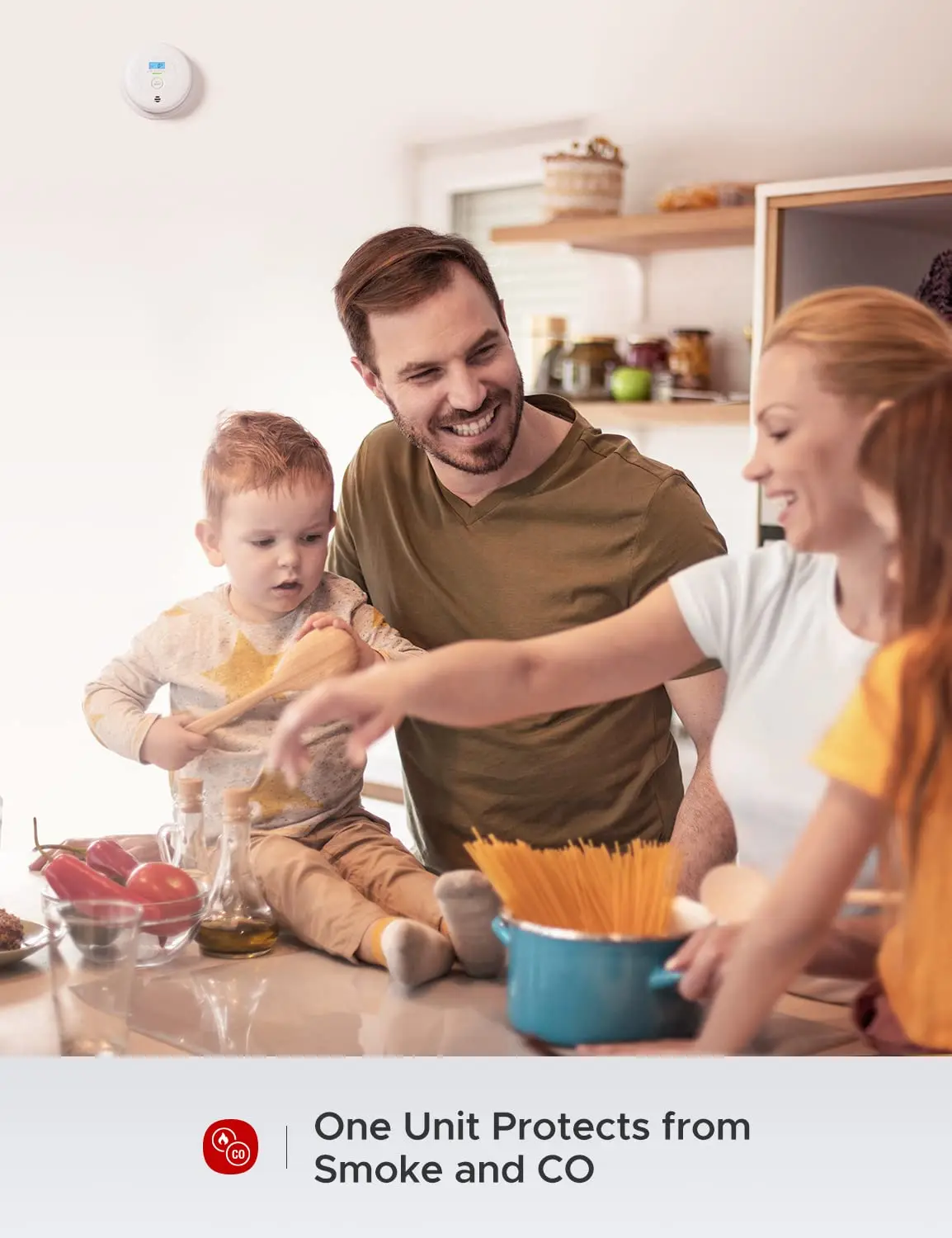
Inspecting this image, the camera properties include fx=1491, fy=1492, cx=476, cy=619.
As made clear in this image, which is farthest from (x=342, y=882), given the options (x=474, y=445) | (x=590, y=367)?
(x=590, y=367)

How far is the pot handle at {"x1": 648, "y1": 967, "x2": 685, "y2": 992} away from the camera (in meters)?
0.64

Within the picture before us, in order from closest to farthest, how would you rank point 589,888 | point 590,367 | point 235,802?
point 589,888 → point 235,802 → point 590,367

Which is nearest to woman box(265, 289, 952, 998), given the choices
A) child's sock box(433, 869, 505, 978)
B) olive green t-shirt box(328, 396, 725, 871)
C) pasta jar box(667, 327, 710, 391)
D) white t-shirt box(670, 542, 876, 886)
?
white t-shirt box(670, 542, 876, 886)

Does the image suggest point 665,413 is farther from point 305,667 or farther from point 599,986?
point 599,986

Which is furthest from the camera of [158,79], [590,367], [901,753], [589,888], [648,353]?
[590,367]

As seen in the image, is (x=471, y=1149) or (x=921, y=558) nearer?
(x=921, y=558)

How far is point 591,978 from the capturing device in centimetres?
65

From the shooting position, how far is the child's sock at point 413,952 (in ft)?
2.44

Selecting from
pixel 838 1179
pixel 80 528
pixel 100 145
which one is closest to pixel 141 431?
pixel 80 528

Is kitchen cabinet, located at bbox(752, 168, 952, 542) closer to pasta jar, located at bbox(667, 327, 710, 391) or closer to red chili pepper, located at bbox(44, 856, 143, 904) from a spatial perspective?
pasta jar, located at bbox(667, 327, 710, 391)

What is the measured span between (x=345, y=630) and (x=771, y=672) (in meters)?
0.27

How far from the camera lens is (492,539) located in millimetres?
953

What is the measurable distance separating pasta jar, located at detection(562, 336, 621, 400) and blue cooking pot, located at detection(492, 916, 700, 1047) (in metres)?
0.66

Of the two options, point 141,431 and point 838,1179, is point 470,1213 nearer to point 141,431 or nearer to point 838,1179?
point 838,1179
